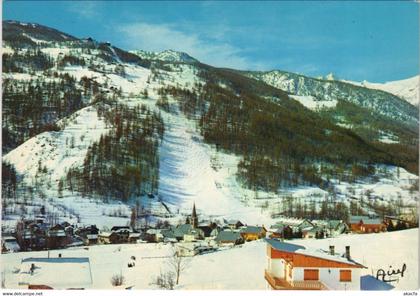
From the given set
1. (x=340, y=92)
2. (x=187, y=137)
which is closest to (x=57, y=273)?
(x=187, y=137)

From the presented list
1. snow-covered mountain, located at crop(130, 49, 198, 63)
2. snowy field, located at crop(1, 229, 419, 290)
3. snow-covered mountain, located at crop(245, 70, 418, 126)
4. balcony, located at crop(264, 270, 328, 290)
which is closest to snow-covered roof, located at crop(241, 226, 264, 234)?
snowy field, located at crop(1, 229, 419, 290)

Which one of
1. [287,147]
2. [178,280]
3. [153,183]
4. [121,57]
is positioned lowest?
[178,280]

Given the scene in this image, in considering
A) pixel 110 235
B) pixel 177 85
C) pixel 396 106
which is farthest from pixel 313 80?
pixel 110 235

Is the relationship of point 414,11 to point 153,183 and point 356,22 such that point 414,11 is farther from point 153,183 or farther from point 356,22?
point 153,183

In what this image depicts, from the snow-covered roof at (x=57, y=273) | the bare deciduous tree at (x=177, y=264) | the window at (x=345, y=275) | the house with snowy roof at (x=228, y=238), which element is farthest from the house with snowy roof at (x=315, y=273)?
the snow-covered roof at (x=57, y=273)

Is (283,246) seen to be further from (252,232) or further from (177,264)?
(177,264)
